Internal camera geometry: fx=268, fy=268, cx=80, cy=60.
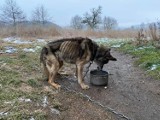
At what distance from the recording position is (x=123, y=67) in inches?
339

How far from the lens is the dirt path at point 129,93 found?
5.01 m

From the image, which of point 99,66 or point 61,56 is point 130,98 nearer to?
point 99,66

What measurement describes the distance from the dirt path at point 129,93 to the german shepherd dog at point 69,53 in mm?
439

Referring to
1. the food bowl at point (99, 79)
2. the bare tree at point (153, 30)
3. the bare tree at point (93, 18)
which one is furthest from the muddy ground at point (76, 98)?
the bare tree at point (93, 18)

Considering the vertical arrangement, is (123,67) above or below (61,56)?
below

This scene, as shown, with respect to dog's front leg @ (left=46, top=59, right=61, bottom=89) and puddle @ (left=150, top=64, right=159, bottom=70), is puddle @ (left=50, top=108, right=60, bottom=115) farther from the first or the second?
puddle @ (left=150, top=64, right=159, bottom=70)

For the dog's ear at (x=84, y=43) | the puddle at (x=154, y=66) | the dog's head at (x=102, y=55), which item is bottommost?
the puddle at (x=154, y=66)

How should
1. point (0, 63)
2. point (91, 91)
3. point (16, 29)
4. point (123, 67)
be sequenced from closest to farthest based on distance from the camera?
point (91, 91) → point (0, 63) → point (123, 67) → point (16, 29)

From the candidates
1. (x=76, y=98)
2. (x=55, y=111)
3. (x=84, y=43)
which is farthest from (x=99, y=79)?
(x=55, y=111)

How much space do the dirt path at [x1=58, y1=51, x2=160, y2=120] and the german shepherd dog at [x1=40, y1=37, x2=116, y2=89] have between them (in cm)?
44

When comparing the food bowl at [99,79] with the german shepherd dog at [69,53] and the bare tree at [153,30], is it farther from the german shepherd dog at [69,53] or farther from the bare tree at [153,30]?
the bare tree at [153,30]

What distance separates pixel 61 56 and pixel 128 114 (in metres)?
2.17

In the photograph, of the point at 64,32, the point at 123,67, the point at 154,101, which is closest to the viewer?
the point at 154,101

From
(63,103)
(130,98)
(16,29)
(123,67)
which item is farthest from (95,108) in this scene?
(16,29)
